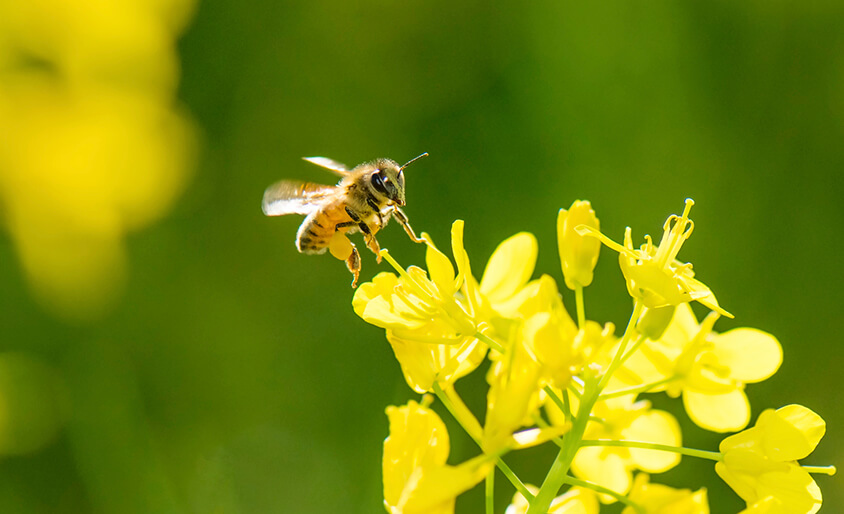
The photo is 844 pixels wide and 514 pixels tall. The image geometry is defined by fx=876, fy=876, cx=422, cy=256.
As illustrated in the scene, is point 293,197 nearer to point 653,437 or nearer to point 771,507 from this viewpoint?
point 653,437

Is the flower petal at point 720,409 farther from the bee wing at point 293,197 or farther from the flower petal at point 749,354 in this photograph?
the bee wing at point 293,197

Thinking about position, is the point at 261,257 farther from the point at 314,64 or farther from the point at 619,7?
the point at 619,7

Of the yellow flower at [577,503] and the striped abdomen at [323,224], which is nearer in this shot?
the yellow flower at [577,503]

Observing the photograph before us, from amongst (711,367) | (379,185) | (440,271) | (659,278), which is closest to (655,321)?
(659,278)

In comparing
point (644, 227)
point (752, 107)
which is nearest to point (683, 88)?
point (752, 107)

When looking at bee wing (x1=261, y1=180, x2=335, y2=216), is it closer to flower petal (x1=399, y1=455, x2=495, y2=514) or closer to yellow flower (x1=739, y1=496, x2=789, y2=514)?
flower petal (x1=399, y1=455, x2=495, y2=514)

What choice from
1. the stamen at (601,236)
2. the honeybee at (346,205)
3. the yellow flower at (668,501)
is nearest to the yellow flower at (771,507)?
the yellow flower at (668,501)
